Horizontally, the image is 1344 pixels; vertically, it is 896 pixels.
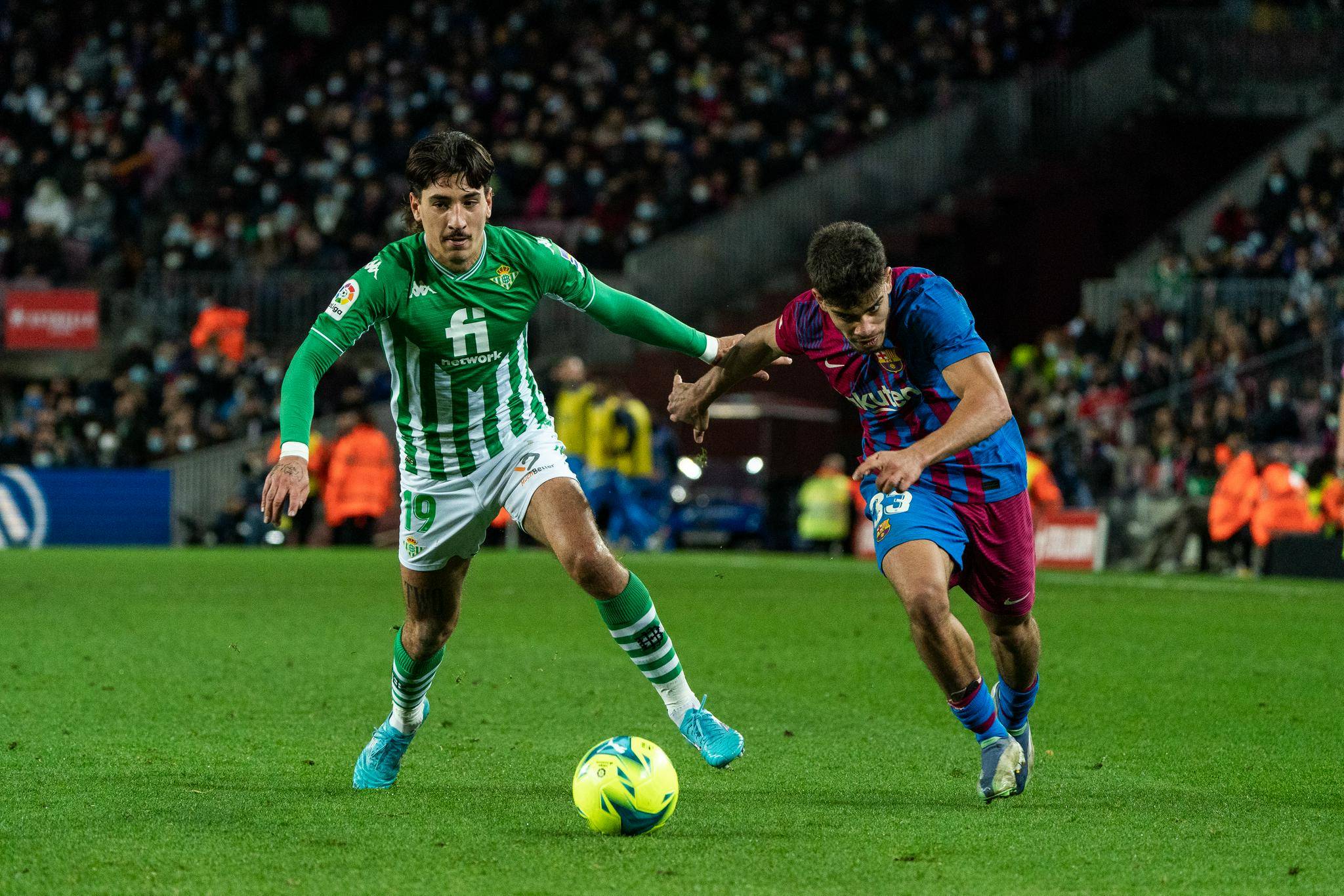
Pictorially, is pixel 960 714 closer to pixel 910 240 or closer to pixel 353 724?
pixel 353 724

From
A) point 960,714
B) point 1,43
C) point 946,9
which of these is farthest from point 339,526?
point 960,714

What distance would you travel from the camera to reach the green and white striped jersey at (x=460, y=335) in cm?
621

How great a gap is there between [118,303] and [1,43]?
7767 millimetres

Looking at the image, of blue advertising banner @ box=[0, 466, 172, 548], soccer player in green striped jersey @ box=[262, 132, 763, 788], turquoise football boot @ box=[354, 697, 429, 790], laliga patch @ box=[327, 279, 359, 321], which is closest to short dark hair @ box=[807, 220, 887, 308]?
soccer player in green striped jersey @ box=[262, 132, 763, 788]

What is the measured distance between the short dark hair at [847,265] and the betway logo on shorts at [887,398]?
1.67ft

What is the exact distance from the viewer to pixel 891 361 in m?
6.21

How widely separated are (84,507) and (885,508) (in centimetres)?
2079

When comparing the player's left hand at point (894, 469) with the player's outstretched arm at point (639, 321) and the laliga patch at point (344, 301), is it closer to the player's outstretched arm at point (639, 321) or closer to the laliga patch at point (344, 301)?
the player's outstretched arm at point (639, 321)

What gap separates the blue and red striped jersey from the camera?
6098 millimetres

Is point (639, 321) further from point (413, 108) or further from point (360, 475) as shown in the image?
point (413, 108)

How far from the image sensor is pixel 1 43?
32938mm

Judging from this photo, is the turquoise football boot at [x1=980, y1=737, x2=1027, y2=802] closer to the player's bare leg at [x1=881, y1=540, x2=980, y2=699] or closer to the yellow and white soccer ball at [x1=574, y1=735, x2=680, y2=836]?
the player's bare leg at [x1=881, y1=540, x2=980, y2=699]

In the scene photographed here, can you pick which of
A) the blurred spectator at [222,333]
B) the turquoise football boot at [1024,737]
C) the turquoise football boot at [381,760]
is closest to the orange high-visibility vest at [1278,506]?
the turquoise football boot at [1024,737]

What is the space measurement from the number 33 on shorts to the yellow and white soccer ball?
3.93 feet
